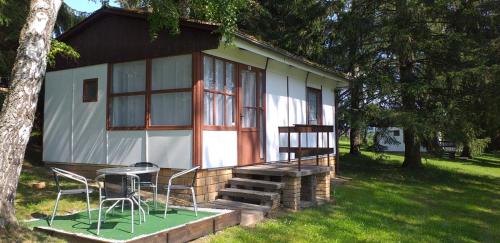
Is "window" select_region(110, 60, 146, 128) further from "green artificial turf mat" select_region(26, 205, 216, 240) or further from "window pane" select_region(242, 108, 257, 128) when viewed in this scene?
"green artificial turf mat" select_region(26, 205, 216, 240)

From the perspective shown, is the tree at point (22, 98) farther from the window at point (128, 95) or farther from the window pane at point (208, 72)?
the window at point (128, 95)

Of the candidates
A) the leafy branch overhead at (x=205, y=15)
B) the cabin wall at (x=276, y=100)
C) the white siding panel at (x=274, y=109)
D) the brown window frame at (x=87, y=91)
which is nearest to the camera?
the leafy branch overhead at (x=205, y=15)

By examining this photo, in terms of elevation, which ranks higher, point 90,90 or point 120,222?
point 90,90

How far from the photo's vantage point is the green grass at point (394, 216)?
738 centimetres

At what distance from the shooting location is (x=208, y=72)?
9445 millimetres

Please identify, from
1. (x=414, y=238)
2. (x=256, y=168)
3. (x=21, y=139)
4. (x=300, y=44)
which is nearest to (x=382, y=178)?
(x=300, y=44)

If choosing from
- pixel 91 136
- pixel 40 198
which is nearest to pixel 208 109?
pixel 91 136

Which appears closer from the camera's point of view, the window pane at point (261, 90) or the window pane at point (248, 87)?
the window pane at point (248, 87)

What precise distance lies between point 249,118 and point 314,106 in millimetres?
3993

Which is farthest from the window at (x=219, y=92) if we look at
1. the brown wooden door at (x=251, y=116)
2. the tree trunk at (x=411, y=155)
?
the tree trunk at (x=411, y=155)

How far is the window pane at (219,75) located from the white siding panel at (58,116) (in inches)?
160

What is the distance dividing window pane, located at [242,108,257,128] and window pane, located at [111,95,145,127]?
2239 mm

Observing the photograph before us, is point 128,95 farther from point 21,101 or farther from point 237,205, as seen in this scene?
point 21,101

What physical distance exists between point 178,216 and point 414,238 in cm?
384
